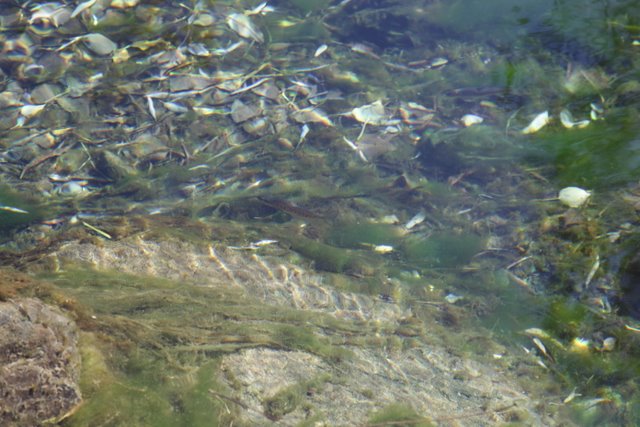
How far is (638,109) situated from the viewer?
426cm

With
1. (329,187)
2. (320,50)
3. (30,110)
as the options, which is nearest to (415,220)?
(329,187)

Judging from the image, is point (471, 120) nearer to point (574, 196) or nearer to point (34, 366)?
point (574, 196)

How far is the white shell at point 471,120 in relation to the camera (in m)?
5.68

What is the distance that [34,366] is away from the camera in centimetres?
183

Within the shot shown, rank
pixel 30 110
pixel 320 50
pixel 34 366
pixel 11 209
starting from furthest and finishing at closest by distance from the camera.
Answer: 1. pixel 320 50
2. pixel 30 110
3. pixel 11 209
4. pixel 34 366

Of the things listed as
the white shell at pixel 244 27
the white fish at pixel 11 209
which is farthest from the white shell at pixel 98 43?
the white fish at pixel 11 209

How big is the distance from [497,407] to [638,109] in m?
3.11

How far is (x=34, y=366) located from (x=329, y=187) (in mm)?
3632

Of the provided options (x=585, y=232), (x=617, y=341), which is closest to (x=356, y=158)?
(x=585, y=232)

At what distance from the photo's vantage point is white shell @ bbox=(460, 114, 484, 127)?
5.68 meters

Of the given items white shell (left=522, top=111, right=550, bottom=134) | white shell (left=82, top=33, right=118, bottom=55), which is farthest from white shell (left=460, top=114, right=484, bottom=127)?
white shell (left=82, top=33, right=118, bottom=55)

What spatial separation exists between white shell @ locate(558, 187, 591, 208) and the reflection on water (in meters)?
0.05

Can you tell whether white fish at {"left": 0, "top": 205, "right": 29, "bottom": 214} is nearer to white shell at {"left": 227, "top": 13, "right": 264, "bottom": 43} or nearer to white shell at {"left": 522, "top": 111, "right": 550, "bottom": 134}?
white shell at {"left": 227, "top": 13, "right": 264, "bottom": 43}

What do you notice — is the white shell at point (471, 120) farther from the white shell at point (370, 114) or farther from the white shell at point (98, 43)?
the white shell at point (98, 43)
